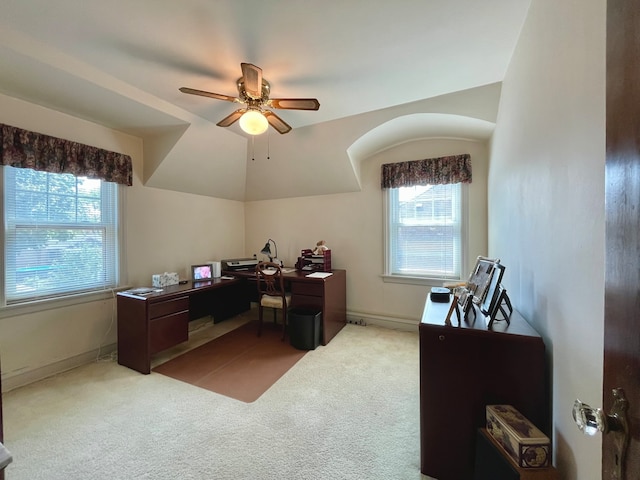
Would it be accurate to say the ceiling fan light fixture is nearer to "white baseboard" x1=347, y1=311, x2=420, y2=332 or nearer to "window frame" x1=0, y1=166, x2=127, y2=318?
"window frame" x1=0, y1=166, x2=127, y2=318

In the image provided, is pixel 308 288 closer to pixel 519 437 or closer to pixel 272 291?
pixel 272 291

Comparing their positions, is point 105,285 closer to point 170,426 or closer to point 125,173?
point 125,173

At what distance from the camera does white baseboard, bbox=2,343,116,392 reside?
7.10ft

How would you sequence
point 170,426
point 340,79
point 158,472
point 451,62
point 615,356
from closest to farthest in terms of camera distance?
point 615,356 < point 158,472 < point 170,426 < point 451,62 < point 340,79

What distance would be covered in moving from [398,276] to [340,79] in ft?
7.78

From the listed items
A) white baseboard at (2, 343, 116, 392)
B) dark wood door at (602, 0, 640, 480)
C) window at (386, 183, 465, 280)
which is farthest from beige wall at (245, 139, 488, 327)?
dark wood door at (602, 0, 640, 480)

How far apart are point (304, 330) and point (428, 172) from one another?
7.79 ft

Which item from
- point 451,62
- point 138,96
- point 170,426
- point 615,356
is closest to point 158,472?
point 170,426

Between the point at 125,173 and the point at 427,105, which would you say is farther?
the point at 125,173

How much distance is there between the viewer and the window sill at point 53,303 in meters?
2.18

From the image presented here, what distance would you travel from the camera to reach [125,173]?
9.36ft

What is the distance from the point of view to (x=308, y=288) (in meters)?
3.11

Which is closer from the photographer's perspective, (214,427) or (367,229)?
(214,427)

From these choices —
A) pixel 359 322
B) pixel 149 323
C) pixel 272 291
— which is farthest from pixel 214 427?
pixel 359 322
